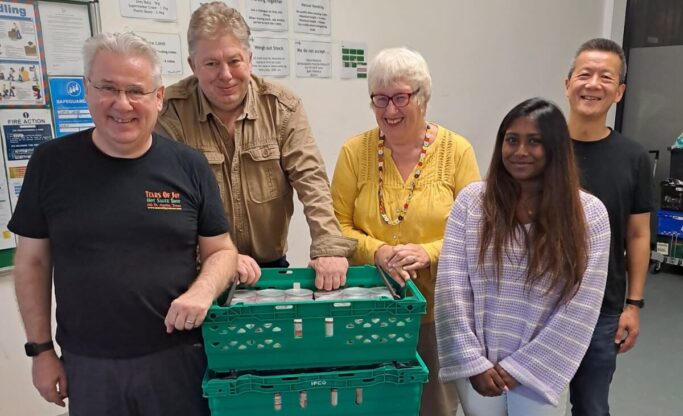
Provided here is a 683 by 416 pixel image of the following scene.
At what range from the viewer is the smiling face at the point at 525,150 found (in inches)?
54.9

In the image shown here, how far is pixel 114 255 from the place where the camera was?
1212mm

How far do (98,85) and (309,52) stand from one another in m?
1.89

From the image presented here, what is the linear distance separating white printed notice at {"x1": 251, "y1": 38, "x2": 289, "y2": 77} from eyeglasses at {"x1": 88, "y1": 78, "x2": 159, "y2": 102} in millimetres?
1588

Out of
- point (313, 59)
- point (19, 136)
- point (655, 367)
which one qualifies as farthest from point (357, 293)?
point (655, 367)

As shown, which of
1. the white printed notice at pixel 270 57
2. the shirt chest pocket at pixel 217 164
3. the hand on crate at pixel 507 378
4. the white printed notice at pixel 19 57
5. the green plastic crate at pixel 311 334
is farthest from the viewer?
the white printed notice at pixel 270 57

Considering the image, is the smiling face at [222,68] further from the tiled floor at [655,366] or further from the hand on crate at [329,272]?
the tiled floor at [655,366]

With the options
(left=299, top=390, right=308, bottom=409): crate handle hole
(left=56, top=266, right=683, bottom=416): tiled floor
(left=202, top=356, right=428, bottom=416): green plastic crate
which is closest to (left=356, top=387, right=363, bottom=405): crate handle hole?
(left=202, top=356, right=428, bottom=416): green plastic crate

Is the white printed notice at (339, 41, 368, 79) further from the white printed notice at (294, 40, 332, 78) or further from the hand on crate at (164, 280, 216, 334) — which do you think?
the hand on crate at (164, 280, 216, 334)

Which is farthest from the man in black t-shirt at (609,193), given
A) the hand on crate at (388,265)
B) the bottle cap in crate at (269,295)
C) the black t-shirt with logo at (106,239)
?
the black t-shirt with logo at (106,239)

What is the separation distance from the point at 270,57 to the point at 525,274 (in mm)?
1924

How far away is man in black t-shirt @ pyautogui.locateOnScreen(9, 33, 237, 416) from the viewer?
121cm

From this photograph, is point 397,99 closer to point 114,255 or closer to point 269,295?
point 269,295

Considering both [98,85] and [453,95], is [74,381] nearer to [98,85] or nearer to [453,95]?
[98,85]

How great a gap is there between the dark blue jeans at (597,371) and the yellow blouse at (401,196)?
20.0 inches
